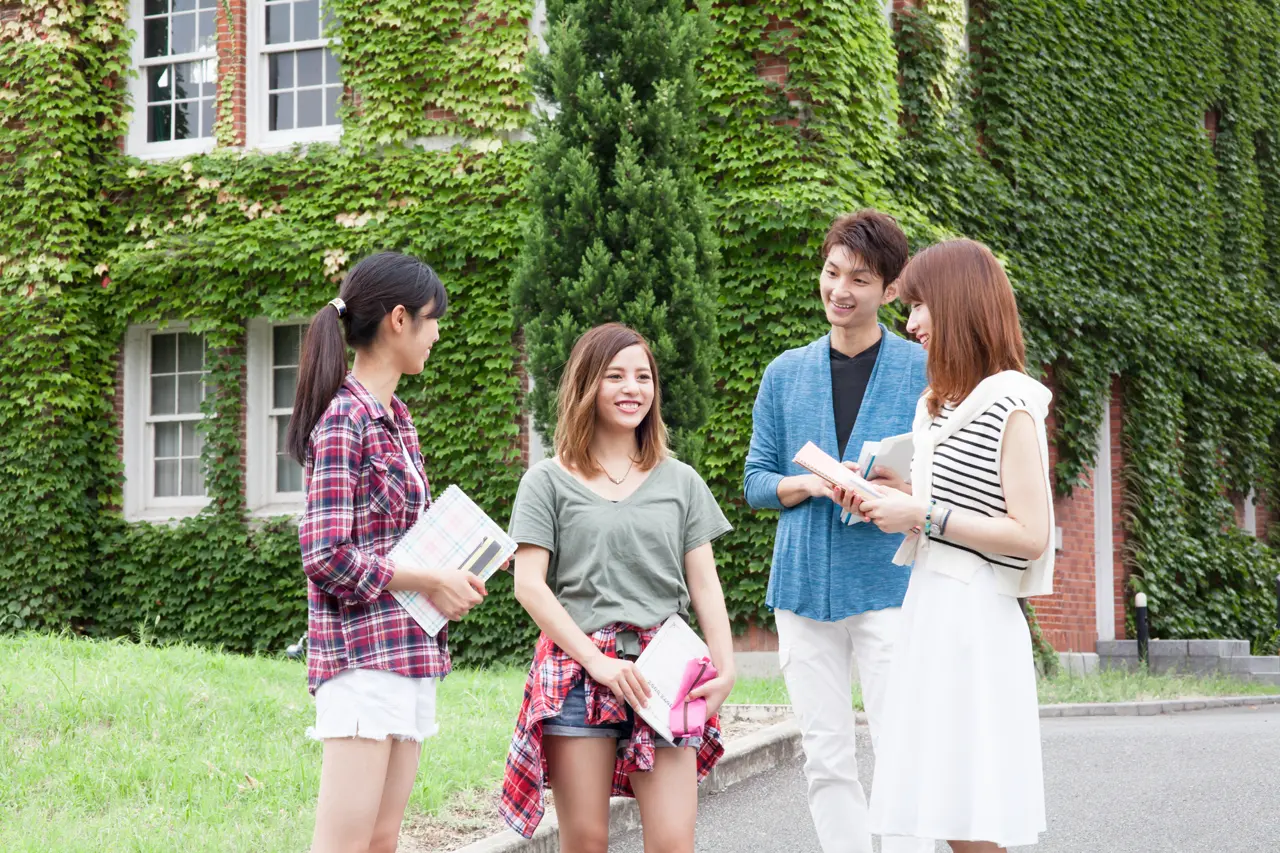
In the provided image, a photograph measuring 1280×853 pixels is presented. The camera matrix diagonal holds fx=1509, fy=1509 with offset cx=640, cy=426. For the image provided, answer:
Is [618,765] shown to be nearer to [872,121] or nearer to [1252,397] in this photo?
[872,121]

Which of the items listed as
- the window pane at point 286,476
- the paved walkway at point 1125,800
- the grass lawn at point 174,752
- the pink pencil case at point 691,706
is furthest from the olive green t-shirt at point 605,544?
the window pane at point 286,476

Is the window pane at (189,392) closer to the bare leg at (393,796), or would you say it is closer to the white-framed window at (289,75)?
the white-framed window at (289,75)

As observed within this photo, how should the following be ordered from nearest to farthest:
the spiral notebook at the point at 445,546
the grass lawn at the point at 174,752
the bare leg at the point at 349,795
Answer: the bare leg at the point at 349,795 → the spiral notebook at the point at 445,546 → the grass lawn at the point at 174,752

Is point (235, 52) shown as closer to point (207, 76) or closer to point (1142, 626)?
point (207, 76)

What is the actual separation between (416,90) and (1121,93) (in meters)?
8.61

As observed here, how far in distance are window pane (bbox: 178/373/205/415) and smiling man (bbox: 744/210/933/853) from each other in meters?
11.0

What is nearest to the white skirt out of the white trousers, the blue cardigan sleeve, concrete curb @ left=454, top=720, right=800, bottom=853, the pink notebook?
the pink notebook

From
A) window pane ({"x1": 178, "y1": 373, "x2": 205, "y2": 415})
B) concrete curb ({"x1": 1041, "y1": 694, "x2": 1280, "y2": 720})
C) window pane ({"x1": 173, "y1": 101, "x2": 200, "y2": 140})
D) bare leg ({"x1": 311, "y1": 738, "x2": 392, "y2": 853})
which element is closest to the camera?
bare leg ({"x1": 311, "y1": 738, "x2": 392, "y2": 853})

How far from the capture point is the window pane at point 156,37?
1510 cm

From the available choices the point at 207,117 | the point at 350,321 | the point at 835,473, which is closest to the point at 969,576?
the point at 835,473

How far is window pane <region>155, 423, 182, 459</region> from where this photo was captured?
48.5ft

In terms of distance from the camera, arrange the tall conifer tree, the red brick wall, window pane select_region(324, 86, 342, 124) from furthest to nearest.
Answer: the red brick wall → window pane select_region(324, 86, 342, 124) → the tall conifer tree

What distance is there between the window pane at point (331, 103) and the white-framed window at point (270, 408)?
1.94 meters

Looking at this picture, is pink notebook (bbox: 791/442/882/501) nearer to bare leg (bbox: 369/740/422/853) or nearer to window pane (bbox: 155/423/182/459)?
bare leg (bbox: 369/740/422/853)
